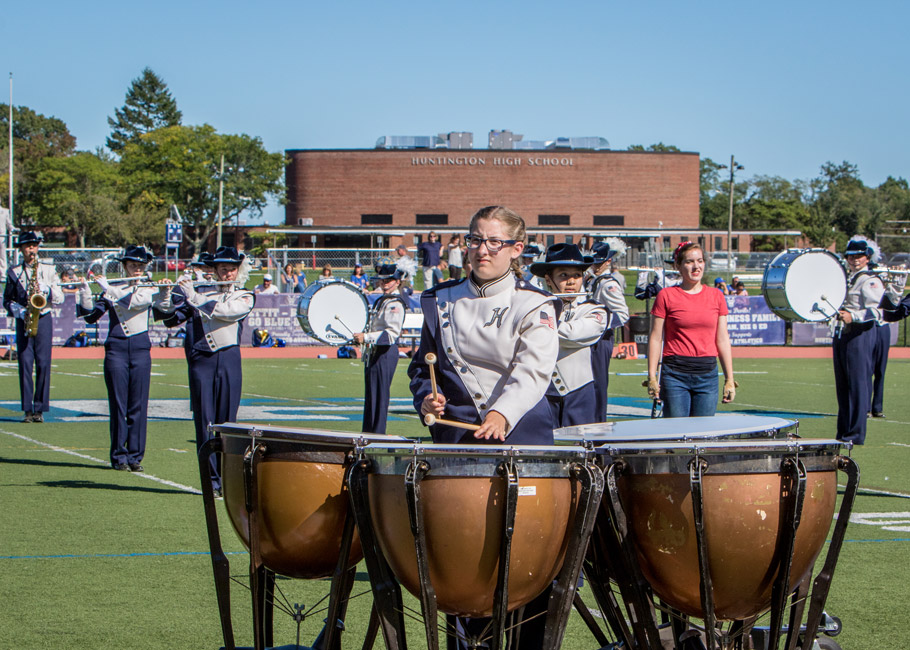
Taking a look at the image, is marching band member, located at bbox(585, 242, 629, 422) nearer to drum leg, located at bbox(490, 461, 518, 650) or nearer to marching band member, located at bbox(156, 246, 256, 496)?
marching band member, located at bbox(156, 246, 256, 496)

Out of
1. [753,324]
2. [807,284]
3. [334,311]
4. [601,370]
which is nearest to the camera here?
[601,370]

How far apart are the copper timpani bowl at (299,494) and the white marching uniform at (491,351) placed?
0.42 meters

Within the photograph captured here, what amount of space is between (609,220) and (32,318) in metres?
74.1

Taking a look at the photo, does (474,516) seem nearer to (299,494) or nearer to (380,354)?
(299,494)

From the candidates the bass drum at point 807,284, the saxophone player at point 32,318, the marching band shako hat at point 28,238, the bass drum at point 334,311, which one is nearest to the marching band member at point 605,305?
the bass drum at point 807,284

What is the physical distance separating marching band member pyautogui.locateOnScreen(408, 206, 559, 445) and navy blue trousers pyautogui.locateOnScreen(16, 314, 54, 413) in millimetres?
10817

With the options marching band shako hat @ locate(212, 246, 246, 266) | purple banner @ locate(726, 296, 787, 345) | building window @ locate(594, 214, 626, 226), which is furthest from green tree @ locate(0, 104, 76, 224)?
marching band shako hat @ locate(212, 246, 246, 266)

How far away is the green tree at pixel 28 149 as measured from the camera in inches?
3693

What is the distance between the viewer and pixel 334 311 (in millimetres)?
11766

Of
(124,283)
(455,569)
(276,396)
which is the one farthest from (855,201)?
(455,569)

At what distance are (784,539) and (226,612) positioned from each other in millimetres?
2082

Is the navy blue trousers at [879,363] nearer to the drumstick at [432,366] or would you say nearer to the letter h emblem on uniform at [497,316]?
the letter h emblem on uniform at [497,316]

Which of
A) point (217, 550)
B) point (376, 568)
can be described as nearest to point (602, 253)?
point (217, 550)

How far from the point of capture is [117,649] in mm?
4855
